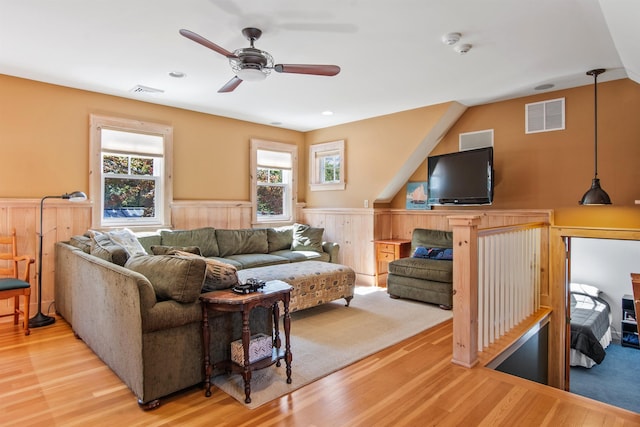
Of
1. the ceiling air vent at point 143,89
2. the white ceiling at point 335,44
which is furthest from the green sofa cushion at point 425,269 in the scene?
the ceiling air vent at point 143,89

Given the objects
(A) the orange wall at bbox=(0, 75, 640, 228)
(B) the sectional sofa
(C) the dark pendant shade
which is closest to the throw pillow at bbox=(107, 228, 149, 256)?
(B) the sectional sofa

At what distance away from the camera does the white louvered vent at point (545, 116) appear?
4.49m

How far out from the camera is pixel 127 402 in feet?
7.59

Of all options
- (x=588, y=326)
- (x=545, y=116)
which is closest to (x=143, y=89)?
(x=545, y=116)

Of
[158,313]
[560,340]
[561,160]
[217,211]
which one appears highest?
[561,160]

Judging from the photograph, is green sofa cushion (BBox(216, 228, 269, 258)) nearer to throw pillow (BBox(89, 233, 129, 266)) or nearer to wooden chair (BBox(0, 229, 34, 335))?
throw pillow (BBox(89, 233, 129, 266))

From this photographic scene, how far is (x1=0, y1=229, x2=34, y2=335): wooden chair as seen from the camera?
3.41 meters

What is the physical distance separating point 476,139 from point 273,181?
343 centimetres

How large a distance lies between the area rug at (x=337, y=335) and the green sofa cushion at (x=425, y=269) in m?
0.37

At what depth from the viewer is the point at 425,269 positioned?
465 cm

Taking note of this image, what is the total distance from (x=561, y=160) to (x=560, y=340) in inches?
85.9

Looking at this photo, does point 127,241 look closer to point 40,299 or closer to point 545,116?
point 40,299

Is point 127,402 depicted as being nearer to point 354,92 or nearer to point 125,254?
point 125,254

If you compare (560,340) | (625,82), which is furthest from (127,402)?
(625,82)
